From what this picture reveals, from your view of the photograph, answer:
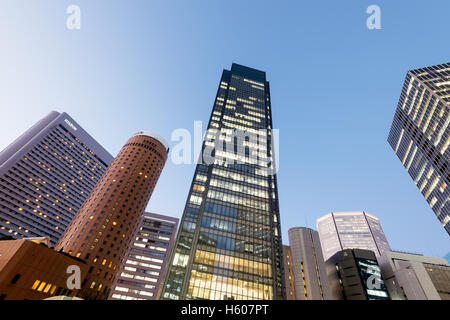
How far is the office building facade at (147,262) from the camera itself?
401 ft

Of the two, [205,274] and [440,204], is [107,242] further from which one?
[440,204]

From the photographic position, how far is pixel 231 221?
62.8 meters

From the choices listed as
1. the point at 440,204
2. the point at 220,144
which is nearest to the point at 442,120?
the point at 440,204

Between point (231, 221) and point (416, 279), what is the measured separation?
99.8 meters

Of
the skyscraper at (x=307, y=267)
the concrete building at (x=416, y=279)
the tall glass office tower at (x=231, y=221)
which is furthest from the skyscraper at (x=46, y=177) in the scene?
the concrete building at (x=416, y=279)

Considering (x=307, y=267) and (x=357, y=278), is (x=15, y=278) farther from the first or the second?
(x=357, y=278)

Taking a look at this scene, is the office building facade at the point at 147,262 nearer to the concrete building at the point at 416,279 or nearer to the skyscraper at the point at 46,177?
the skyscraper at the point at 46,177

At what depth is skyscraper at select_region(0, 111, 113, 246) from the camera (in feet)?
390

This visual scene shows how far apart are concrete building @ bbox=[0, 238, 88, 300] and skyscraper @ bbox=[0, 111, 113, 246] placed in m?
64.7

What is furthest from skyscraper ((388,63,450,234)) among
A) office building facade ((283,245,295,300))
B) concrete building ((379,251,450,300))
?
office building facade ((283,245,295,300))

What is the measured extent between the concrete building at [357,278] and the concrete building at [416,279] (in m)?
8.02

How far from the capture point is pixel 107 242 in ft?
332
